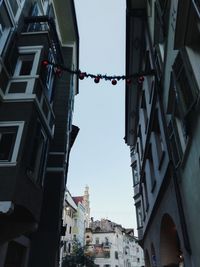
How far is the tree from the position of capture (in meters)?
40.0

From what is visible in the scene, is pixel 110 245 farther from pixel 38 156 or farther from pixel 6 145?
pixel 6 145

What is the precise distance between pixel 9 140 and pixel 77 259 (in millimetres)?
37568

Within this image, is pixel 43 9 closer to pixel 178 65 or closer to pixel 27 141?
pixel 27 141

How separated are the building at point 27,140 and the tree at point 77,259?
30895 mm

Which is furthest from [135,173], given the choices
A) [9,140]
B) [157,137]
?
[9,140]

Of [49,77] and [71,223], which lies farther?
[71,223]

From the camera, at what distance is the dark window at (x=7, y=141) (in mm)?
8366

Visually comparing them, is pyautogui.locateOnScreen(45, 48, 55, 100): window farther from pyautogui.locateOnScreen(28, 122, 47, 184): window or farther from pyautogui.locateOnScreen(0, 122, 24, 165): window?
pyautogui.locateOnScreen(0, 122, 24, 165): window

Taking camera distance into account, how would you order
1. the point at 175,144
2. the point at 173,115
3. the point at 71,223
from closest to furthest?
the point at 175,144, the point at 173,115, the point at 71,223

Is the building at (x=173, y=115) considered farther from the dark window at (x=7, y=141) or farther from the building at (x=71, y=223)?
the building at (x=71, y=223)

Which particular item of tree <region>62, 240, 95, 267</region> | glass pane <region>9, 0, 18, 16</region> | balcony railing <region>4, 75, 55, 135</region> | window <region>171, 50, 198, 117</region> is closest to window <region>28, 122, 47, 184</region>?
balcony railing <region>4, 75, 55, 135</region>

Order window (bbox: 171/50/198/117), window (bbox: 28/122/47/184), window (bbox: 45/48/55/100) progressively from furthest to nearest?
window (bbox: 45/48/55/100)
window (bbox: 28/122/47/184)
window (bbox: 171/50/198/117)

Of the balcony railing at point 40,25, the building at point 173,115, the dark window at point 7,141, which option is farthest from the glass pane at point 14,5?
the building at point 173,115

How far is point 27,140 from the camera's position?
8711 millimetres
